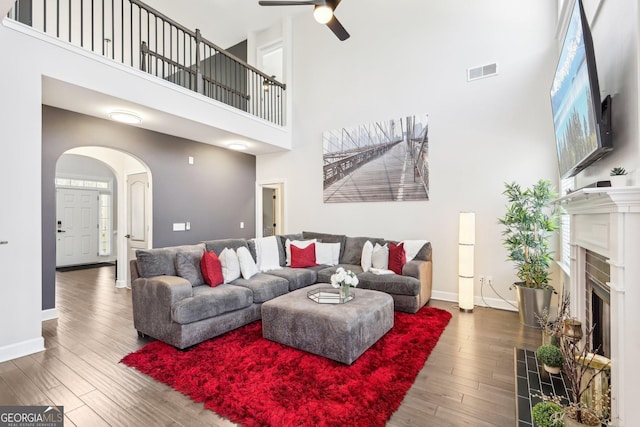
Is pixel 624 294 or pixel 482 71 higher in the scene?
pixel 482 71

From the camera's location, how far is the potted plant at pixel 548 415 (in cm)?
149

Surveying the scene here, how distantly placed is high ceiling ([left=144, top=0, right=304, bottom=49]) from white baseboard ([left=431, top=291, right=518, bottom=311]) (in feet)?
18.7

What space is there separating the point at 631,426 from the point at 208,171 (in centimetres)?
595

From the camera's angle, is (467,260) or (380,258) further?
(380,258)

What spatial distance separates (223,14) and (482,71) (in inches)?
199

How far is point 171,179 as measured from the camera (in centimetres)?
517

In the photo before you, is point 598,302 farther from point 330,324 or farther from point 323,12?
point 323,12

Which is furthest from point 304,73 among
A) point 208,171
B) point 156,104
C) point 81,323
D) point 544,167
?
point 81,323

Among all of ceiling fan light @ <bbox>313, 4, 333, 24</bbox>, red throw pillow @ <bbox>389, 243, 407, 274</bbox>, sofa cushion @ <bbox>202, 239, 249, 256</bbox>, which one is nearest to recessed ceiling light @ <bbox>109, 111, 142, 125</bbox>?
sofa cushion @ <bbox>202, 239, 249, 256</bbox>

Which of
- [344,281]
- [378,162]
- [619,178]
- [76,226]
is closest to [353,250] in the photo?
[378,162]

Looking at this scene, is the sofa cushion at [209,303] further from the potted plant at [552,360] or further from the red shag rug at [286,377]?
the potted plant at [552,360]

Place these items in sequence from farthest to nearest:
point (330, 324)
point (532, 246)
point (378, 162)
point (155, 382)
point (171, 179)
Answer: point (171, 179) < point (378, 162) < point (532, 246) < point (330, 324) < point (155, 382)

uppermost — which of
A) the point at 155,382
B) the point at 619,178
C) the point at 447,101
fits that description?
the point at 447,101

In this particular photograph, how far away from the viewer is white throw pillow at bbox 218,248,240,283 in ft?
11.6
